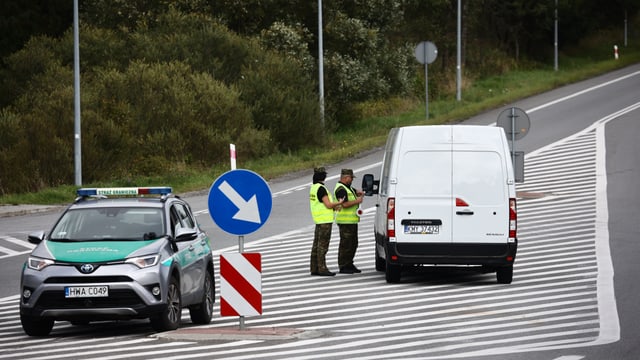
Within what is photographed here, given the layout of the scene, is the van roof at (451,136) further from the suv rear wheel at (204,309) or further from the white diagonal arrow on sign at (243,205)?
the white diagonal arrow on sign at (243,205)

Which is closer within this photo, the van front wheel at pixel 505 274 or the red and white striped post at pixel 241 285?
the red and white striped post at pixel 241 285

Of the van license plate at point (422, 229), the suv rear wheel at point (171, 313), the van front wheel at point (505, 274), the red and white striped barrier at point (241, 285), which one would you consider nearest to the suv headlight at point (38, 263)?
the suv rear wheel at point (171, 313)

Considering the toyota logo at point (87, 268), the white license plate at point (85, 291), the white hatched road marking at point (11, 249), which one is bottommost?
the white hatched road marking at point (11, 249)

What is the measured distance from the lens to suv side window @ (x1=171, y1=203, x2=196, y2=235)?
613 inches

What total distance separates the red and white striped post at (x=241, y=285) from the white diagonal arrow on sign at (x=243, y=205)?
43cm

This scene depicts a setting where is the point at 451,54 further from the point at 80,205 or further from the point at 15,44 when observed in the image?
the point at 80,205

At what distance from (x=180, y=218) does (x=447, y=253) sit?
4850mm

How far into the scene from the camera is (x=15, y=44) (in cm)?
6309

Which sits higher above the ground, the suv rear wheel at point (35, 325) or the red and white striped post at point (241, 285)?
the red and white striped post at point (241, 285)

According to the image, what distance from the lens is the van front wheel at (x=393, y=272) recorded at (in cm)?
1930

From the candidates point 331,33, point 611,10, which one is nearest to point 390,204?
point 331,33

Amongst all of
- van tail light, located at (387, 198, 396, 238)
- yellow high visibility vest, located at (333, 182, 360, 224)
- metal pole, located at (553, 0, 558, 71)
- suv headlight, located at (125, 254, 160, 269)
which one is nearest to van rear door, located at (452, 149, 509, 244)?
van tail light, located at (387, 198, 396, 238)

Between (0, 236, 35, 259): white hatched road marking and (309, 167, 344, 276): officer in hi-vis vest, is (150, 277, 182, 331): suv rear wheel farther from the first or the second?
(0, 236, 35, 259): white hatched road marking

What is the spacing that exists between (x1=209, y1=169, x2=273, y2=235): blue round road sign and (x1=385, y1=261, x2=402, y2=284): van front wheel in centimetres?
539
